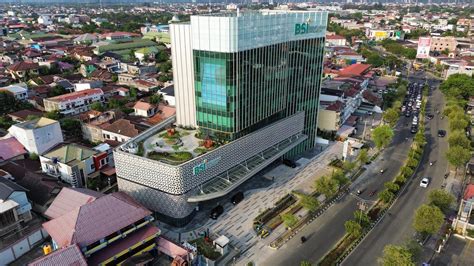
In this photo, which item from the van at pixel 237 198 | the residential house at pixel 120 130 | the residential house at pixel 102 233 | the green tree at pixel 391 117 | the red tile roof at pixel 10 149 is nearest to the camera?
the residential house at pixel 102 233

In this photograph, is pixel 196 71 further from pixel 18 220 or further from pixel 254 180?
pixel 18 220

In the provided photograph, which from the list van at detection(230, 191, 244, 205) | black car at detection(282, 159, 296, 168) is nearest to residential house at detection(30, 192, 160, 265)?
van at detection(230, 191, 244, 205)

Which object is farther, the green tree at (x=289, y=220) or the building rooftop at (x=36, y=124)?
the building rooftop at (x=36, y=124)

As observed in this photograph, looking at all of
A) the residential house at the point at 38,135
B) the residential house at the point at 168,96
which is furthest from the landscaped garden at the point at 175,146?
the residential house at the point at 168,96

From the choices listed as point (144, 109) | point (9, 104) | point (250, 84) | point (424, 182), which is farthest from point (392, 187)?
point (9, 104)

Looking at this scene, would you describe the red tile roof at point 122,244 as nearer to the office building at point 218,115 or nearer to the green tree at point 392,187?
the office building at point 218,115
